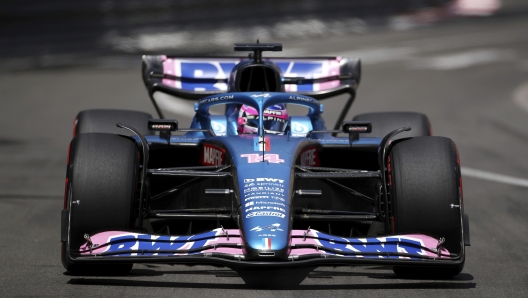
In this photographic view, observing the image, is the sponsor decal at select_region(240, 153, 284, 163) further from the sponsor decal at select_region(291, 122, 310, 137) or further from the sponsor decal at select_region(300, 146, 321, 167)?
the sponsor decal at select_region(291, 122, 310, 137)

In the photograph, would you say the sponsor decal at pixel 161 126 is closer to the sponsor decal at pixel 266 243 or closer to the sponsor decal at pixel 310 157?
the sponsor decal at pixel 310 157

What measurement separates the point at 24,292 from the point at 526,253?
4.21m

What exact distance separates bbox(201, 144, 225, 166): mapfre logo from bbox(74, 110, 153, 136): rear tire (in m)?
1.87

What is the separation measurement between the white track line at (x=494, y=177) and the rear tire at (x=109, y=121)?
14.6ft

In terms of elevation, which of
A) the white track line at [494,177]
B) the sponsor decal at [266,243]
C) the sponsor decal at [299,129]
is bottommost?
the white track line at [494,177]

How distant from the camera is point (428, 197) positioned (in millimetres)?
7156

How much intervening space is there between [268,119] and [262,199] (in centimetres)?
230

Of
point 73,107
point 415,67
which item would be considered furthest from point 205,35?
point 73,107

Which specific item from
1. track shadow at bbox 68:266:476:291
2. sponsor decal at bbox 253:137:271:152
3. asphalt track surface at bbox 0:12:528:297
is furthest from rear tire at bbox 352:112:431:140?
track shadow at bbox 68:266:476:291

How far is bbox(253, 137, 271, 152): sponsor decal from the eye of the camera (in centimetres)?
771

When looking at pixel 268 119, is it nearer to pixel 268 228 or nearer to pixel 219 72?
pixel 219 72

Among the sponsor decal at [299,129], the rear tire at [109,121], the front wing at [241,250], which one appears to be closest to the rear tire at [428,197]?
the front wing at [241,250]

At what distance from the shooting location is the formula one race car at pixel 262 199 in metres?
6.66

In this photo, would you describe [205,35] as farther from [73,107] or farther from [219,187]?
[219,187]
